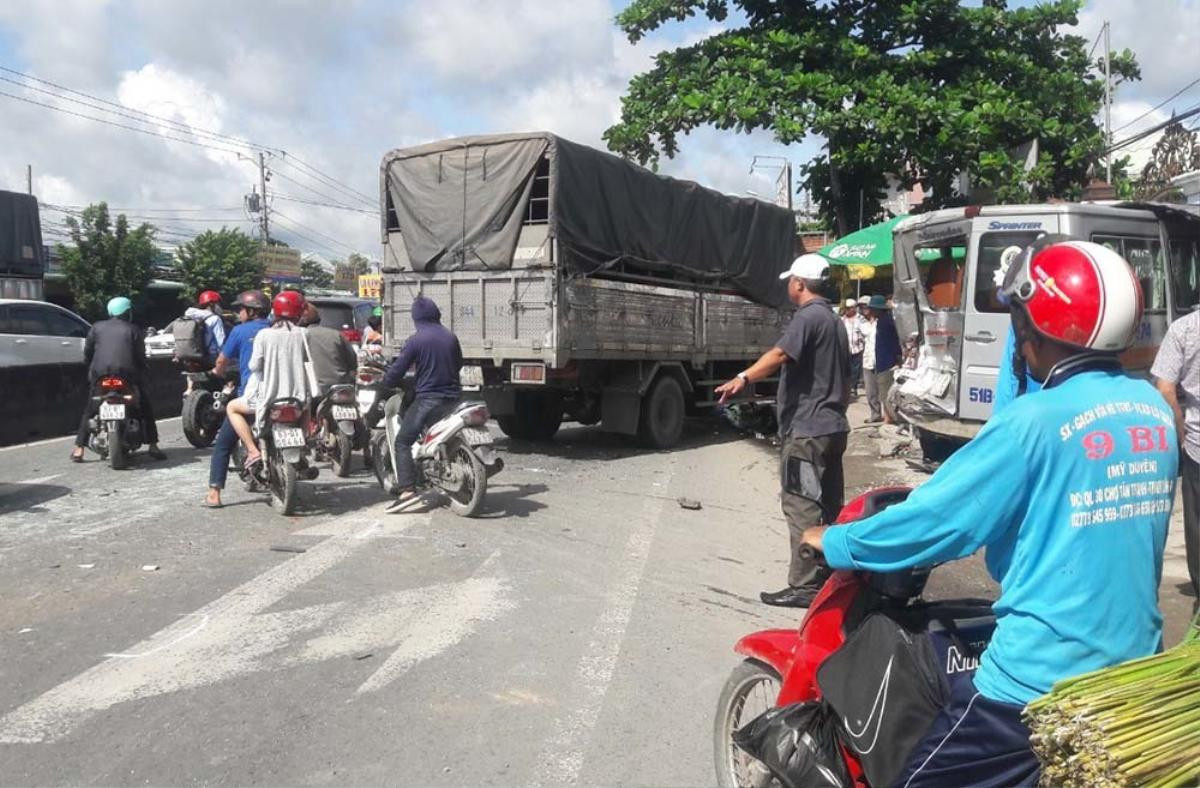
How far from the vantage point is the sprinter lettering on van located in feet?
27.9

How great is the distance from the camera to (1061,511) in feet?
6.46

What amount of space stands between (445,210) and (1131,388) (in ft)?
29.9

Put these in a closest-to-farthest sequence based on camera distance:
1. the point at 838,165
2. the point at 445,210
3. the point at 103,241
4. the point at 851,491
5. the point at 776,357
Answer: the point at 776,357
the point at 851,491
the point at 445,210
the point at 838,165
the point at 103,241

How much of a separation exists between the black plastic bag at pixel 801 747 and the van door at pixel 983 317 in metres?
6.75

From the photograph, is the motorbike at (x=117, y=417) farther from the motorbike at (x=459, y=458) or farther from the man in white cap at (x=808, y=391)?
the man in white cap at (x=808, y=391)

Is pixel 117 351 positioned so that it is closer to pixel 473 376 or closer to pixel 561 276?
pixel 473 376

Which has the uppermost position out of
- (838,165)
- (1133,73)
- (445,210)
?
(1133,73)

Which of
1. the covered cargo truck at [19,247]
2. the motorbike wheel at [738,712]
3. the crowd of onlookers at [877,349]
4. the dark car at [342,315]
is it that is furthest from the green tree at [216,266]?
the motorbike wheel at [738,712]

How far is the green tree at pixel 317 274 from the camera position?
196ft

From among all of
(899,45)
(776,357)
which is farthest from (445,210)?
(899,45)

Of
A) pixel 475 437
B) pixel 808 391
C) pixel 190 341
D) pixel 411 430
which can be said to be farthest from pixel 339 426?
pixel 808 391

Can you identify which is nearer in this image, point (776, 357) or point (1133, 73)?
point (776, 357)

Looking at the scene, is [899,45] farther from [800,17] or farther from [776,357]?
[776,357]

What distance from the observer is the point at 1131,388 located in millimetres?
2020
